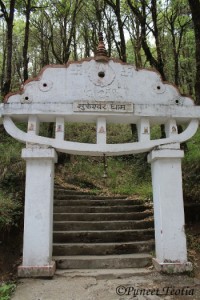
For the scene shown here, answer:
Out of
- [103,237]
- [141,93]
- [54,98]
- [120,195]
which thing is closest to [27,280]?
[103,237]

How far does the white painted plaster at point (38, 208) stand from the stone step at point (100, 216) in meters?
2.00

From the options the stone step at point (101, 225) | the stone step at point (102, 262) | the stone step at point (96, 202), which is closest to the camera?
the stone step at point (102, 262)

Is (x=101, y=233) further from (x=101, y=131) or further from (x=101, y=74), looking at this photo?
(x=101, y=74)

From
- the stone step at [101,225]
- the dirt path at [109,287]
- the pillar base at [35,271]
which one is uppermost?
the stone step at [101,225]

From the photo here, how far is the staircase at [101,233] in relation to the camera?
6.03 metres

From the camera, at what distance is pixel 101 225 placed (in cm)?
743

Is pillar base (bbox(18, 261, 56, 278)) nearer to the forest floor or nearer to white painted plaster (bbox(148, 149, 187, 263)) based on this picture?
the forest floor

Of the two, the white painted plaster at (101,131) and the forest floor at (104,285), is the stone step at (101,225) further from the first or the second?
the white painted plaster at (101,131)

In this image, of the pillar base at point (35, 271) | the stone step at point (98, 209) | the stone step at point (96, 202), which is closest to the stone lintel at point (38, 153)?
the pillar base at point (35, 271)

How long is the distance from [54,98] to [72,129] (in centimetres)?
963

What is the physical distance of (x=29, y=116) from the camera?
5.98 meters

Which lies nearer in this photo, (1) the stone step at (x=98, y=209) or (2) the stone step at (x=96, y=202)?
(1) the stone step at (x=98, y=209)

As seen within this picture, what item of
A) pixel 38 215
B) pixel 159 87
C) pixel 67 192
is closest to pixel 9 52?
pixel 67 192

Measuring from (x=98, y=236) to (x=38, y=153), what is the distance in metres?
2.53
